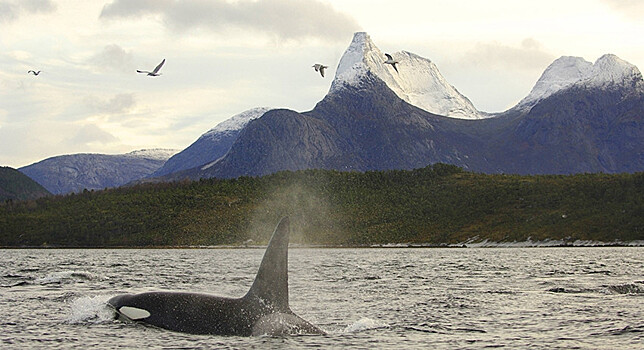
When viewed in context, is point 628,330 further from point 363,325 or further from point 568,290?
point 568,290

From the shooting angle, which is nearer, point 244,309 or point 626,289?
point 244,309

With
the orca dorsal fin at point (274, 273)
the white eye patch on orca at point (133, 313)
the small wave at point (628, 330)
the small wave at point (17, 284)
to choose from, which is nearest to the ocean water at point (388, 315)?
the small wave at point (628, 330)

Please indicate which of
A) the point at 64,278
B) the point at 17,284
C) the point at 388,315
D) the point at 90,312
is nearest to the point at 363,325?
the point at 388,315

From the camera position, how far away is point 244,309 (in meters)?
A: 24.7

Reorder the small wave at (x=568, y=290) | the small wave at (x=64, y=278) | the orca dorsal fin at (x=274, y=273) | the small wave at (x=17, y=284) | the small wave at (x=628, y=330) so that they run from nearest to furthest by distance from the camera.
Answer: the orca dorsal fin at (x=274, y=273)
the small wave at (x=628, y=330)
the small wave at (x=568, y=290)
the small wave at (x=17, y=284)
the small wave at (x=64, y=278)

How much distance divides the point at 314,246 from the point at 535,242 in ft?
174

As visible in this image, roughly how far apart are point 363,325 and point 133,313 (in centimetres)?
830

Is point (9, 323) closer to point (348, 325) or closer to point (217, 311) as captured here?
point (217, 311)

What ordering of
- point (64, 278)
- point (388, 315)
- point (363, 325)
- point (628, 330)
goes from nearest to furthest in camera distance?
point (628, 330) → point (363, 325) → point (388, 315) → point (64, 278)

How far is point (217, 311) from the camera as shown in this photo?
2464cm

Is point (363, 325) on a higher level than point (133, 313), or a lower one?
lower

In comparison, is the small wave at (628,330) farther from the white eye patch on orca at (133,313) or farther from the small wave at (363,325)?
the white eye patch on orca at (133,313)

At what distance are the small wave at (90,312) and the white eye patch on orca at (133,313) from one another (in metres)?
1.78

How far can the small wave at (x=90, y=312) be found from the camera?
2816 centimetres
